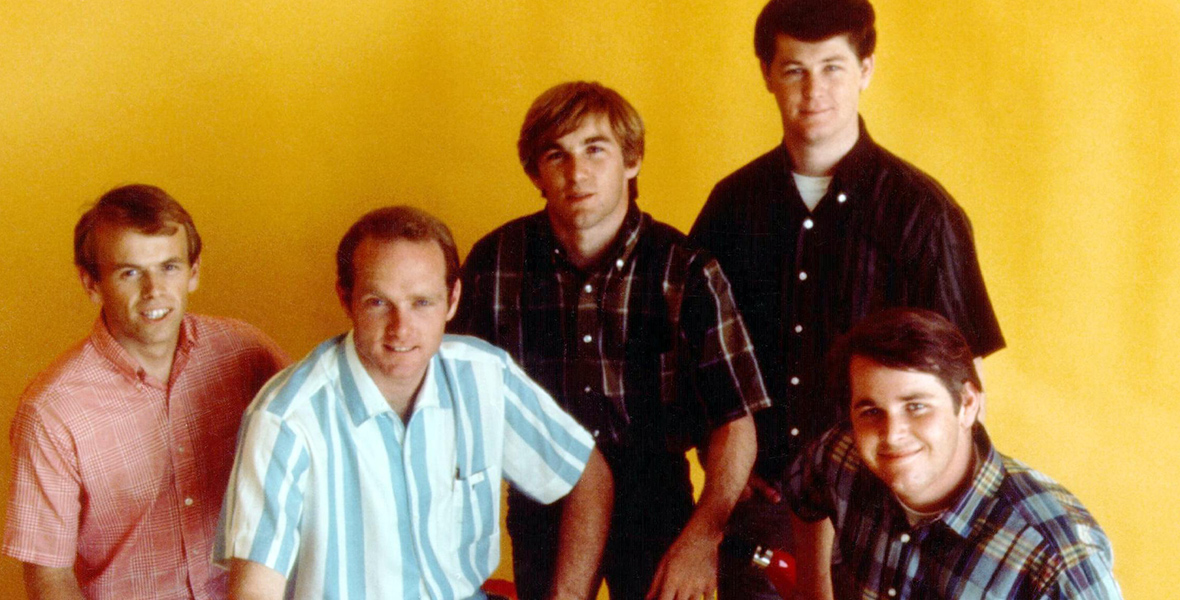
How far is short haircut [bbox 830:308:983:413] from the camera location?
1577 mm

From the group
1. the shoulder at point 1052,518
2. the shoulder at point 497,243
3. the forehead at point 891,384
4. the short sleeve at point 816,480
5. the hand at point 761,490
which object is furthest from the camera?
the hand at point 761,490

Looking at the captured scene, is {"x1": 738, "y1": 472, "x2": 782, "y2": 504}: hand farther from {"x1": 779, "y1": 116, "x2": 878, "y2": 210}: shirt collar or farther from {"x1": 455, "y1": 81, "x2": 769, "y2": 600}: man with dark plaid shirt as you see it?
{"x1": 779, "y1": 116, "x2": 878, "y2": 210}: shirt collar

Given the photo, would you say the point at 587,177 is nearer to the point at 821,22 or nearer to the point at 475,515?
the point at 821,22

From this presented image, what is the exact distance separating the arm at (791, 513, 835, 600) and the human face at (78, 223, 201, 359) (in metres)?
1.26

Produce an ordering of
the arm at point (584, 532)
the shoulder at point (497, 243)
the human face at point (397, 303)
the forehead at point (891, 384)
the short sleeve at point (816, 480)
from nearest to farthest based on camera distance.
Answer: the forehead at point (891, 384) → the human face at point (397, 303) → the short sleeve at point (816, 480) → the arm at point (584, 532) → the shoulder at point (497, 243)

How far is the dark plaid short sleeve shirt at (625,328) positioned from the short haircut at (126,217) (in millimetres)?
581

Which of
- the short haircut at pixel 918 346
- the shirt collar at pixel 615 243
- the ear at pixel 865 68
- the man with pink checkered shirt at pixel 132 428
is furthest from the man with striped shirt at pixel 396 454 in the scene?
the ear at pixel 865 68

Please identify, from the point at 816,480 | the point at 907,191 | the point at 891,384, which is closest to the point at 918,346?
the point at 891,384

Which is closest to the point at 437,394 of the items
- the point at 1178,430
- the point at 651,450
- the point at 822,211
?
the point at 651,450

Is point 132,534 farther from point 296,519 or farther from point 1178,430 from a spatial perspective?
point 1178,430

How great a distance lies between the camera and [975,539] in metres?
1.58

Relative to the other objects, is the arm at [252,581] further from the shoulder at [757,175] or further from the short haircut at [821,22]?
the short haircut at [821,22]

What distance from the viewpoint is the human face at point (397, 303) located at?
1.71m

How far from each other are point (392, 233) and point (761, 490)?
3.28 feet
